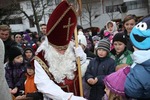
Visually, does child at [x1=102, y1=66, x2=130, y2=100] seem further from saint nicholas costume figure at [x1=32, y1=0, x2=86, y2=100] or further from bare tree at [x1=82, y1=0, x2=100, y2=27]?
bare tree at [x1=82, y1=0, x2=100, y2=27]

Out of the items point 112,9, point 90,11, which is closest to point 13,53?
point 90,11

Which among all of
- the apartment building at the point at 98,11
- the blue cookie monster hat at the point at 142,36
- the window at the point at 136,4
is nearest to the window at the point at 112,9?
the apartment building at the point at 98,11

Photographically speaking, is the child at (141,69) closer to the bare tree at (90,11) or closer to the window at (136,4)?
the bare tree at (90,11)

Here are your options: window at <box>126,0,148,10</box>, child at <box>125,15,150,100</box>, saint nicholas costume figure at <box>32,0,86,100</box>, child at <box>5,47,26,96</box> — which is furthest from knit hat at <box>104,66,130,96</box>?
window at <box>126,0,148,10</box>

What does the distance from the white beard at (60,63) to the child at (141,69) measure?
991 millimetres

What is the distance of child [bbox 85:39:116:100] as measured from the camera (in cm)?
398

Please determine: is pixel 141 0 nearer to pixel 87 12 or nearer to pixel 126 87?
pixel 87 12

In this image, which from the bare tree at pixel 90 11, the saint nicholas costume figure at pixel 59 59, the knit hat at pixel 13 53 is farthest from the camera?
the bare tree at pixel 90 11

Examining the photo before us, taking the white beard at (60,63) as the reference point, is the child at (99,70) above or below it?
below

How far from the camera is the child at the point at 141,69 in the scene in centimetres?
245

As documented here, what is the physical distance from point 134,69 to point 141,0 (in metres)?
36.6

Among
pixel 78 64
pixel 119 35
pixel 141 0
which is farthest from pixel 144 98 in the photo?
pixel 141 0

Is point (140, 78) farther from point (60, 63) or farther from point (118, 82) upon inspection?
point (60, 63)

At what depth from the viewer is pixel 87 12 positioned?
40.2 metres
